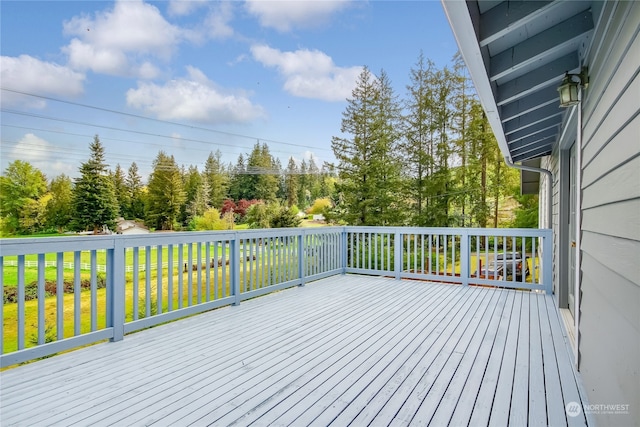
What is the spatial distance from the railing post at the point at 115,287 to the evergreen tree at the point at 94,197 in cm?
1202

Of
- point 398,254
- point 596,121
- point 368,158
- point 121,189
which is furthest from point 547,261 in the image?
point 121,189

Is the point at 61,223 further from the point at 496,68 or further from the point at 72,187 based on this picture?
the point at 496,68

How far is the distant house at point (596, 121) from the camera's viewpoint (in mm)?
1186

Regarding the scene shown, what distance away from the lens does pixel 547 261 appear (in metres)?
4.73

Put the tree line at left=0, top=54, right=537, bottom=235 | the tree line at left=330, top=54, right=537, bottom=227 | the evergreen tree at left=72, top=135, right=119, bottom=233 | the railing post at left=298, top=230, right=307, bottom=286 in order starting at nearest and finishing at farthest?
the railing post at left=298, top=230, right=307, bottom=286 → the tree line at left=0, top=54, right=537, bottom=235 → the tree line at left=330, top=54, right=537, bottom=227 → the evergreen tree at left=72, top=135, right=119, bottom=233

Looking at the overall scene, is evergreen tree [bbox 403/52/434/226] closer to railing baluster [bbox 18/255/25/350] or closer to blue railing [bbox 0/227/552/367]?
blue railing [bbox 0/227/552/367]

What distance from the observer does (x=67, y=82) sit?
20641 mm

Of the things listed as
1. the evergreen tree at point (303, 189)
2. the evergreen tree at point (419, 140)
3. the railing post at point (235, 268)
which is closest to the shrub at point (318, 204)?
the evergreen tree at point (303, 189)

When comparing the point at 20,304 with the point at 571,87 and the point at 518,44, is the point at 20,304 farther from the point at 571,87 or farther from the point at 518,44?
the point at 571,87

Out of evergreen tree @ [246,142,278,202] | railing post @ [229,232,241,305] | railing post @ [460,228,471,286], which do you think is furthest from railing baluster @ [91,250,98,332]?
evergreen tree @ [246,142,278,202]

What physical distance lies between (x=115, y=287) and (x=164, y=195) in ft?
54.9

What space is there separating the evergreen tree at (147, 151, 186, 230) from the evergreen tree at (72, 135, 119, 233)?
1.77 meters

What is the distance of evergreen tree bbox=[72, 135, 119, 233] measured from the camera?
14.0 metres

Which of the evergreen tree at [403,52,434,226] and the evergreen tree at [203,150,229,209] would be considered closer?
the evergreen tree at [403,52,434,226]
